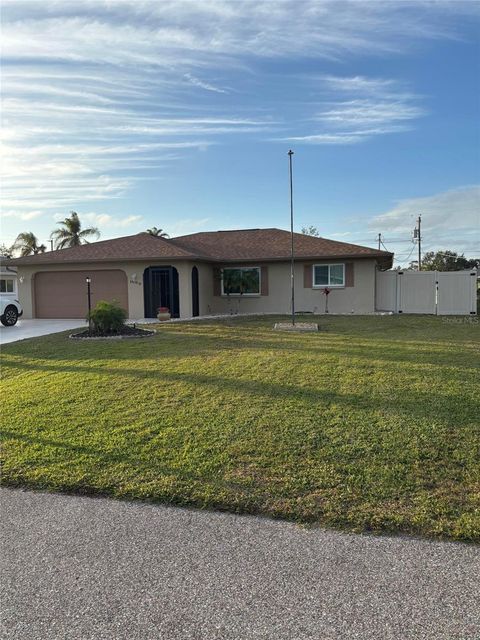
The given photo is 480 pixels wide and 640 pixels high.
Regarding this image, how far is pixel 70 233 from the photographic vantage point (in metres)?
39.0

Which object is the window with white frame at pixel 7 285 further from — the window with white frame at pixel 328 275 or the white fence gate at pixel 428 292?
the white fence gate at pixel 428 292

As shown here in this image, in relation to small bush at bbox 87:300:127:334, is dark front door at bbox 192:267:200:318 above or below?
above

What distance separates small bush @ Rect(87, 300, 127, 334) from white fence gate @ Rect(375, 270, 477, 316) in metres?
11.5

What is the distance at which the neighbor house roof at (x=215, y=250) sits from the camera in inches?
709

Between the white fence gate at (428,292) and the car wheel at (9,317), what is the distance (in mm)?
14206

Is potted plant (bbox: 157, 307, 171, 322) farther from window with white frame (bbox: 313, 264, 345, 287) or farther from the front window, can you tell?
window with white frame (bbox: 313, 264, 345, 287)

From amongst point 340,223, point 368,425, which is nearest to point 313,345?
point 368,425

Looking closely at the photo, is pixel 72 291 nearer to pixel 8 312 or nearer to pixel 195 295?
pixel 8 312

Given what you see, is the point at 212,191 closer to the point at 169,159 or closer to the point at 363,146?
the point at 169,159

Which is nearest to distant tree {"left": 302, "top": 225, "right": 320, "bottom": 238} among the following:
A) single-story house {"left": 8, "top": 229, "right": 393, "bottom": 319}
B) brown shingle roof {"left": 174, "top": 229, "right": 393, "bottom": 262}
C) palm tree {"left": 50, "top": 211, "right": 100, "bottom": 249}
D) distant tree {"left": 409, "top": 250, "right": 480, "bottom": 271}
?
distant tree {"left": 409, "top": 250, "right": 480, "bottom": 271}

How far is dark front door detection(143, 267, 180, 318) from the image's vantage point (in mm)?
18219

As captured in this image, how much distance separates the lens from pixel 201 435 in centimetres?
473

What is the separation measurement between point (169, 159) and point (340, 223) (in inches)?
806

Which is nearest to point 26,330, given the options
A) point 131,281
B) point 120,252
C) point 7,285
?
point 131,281
